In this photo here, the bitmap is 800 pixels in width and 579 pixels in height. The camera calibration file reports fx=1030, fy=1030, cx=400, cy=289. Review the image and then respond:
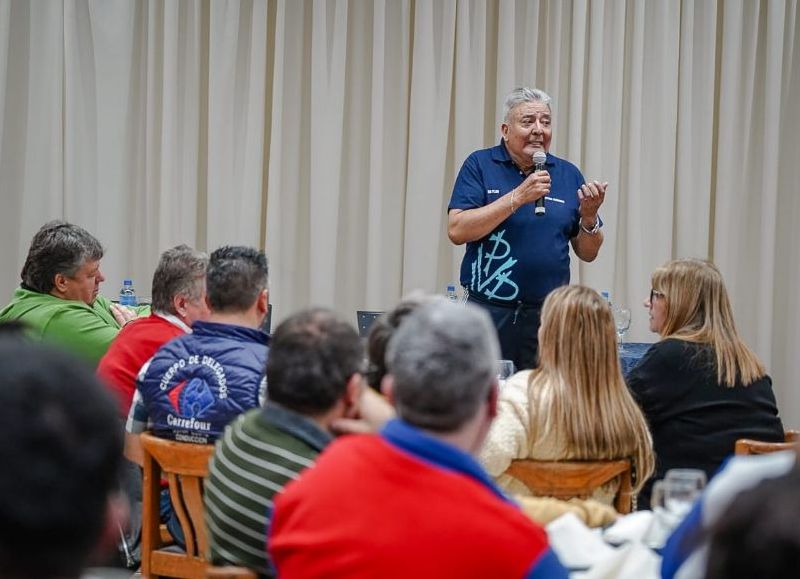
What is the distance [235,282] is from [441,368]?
1523mm

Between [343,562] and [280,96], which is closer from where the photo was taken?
[343,562]

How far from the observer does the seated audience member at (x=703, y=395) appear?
10.3 ft

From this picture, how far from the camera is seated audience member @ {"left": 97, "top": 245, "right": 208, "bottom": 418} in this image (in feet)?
10.6

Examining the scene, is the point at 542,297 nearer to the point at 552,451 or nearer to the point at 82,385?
the point at 552,451

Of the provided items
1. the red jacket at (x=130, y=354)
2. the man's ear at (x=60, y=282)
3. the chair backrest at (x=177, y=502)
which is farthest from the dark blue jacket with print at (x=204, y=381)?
the man's ear at (x=60, y=282)

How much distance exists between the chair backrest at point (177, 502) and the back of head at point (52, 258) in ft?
4.37

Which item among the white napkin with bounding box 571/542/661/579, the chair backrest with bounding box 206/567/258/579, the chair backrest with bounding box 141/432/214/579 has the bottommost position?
the chair backrest with bounding box 141/432/214/579

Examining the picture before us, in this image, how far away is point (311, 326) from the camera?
2.03 m

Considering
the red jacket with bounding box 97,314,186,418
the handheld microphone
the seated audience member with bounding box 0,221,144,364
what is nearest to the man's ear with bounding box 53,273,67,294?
the seated audience member with bounding box 0,221,144,364

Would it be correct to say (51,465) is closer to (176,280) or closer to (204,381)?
(204,381)

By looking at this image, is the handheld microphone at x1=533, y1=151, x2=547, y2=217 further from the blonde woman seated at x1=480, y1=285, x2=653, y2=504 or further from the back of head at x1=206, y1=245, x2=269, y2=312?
the back of head at x1=206, y1=245, x2=269, y2=312

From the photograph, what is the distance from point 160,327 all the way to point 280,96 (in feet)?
9.85

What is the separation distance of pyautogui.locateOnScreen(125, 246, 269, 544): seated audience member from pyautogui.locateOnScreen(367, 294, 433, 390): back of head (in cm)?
48

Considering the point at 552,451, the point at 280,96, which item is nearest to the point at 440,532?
the point at 552,451
